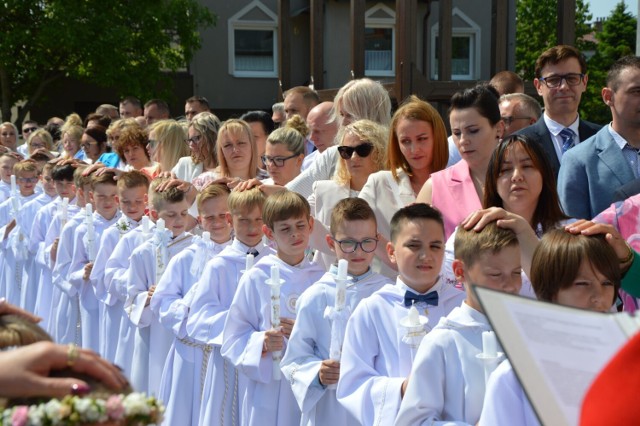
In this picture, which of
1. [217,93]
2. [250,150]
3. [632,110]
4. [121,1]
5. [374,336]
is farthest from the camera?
[217,93]

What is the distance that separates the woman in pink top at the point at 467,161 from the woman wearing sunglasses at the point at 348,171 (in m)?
0.74

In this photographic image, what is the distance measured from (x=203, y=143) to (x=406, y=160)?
255 centimetres

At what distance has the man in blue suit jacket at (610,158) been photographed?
440cm

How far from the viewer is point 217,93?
29062 mm

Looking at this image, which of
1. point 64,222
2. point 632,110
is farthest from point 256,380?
point 64,222

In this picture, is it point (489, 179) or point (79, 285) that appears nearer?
point (489, 179)

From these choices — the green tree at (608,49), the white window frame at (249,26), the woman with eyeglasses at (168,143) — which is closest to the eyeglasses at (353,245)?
the woman with eyeglasses at (168,143)

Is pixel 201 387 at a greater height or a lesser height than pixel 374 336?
lesser

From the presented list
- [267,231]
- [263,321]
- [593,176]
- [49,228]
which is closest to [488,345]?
[593,176]

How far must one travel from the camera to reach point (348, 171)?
5.48m

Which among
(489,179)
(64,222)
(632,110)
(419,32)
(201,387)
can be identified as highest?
(419,32)

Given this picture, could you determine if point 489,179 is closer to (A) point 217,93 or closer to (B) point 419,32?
(B) point 419,32

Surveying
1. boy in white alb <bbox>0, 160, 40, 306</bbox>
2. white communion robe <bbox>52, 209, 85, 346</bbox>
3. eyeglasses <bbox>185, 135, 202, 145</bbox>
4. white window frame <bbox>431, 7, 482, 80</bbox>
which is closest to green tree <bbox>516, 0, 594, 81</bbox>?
white window frame <bbox>431, 7, 482, 80</bbox>

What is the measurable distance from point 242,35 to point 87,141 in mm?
19730
